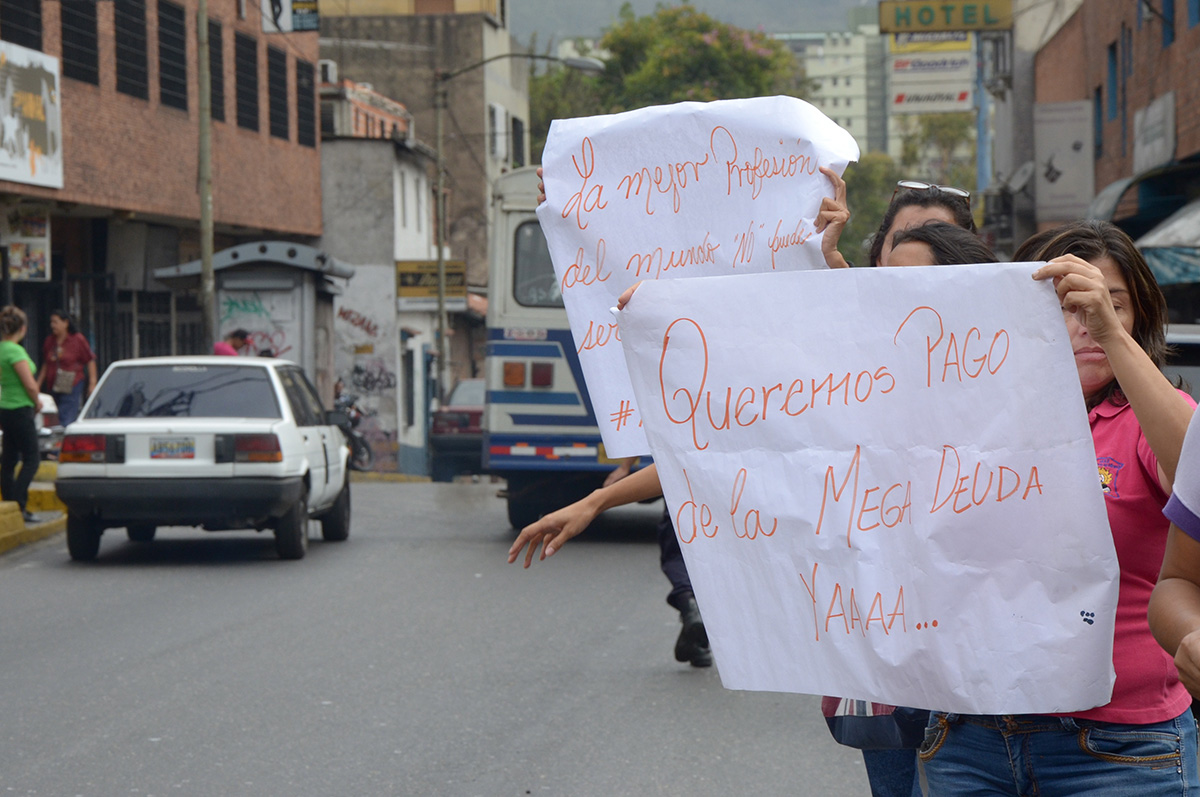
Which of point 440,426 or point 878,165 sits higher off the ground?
point 878,165

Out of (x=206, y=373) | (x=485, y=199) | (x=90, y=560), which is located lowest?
(x=90, y=560)

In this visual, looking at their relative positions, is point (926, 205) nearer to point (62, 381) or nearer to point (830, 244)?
point (830, 244)

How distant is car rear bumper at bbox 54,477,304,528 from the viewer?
11.1 metres

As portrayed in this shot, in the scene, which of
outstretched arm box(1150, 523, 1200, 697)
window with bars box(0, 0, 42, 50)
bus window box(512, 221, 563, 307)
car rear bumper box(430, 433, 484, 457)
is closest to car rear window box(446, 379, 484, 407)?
car rear bumper box(430, 433, 484, 457)

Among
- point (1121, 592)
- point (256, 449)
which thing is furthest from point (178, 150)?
point (1121, 592)

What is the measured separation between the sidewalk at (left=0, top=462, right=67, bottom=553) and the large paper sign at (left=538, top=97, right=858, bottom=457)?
32.2 ft

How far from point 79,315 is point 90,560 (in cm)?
1465

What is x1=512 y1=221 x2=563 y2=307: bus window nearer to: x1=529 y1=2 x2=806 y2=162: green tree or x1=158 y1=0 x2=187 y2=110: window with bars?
x1=158 y1=0 x2=187 y2=110: window with bars

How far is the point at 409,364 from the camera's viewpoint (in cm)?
3819

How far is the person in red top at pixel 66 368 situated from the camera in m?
17.7

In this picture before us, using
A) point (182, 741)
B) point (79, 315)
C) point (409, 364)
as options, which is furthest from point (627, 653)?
point (409, 364)

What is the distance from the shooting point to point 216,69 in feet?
91.2

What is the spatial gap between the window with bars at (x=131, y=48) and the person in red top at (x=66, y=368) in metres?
6.93

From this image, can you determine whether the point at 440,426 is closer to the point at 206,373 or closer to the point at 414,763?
the point at 206,373
